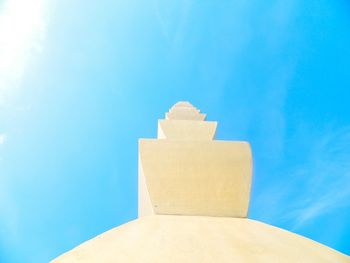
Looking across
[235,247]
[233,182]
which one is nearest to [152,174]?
[233,182]

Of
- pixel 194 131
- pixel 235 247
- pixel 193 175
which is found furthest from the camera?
pixel 194 131

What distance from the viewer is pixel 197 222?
4.42 metres

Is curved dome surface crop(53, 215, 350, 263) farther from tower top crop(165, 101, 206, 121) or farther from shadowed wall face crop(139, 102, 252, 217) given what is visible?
tower top crop(165, 101, 206, 121)

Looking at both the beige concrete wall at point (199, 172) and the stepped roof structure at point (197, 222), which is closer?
the stepped roof structure at point (197, 222)

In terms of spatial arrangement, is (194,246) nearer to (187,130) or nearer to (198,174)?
(198,174)

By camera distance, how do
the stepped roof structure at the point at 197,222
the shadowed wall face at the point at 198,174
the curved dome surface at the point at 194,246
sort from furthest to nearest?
the shadowed wall face at the point at 198,174 → the stepped roof structure at the point at 197,222 → the curved dome surface at the point at 194,246

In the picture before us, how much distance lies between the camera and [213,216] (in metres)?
5.13

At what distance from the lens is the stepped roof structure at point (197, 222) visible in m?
2.71

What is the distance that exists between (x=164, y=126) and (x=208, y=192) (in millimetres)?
3736

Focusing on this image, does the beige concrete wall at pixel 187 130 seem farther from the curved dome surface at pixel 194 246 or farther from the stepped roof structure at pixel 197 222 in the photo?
the curved dome surface at pixel 194 246

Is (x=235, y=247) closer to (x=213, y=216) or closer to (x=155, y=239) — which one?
(x=155, y=239)

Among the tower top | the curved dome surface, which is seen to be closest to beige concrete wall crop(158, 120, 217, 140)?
the tower top

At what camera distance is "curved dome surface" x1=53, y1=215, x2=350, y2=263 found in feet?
8.53

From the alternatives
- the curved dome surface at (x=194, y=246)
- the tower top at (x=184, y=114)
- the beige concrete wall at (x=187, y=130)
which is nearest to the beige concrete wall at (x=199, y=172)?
the curved dome surface at (x=194, y=246)
